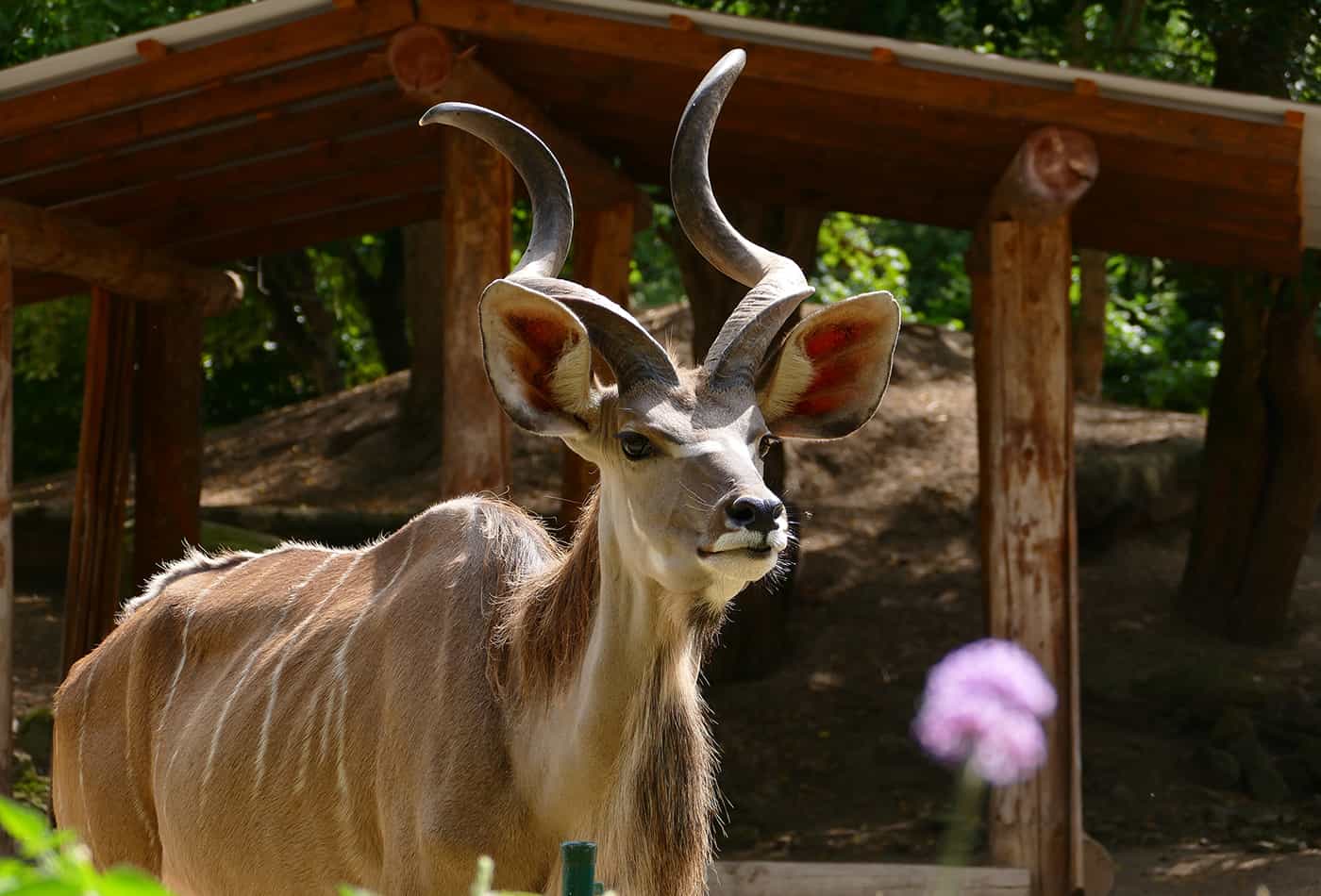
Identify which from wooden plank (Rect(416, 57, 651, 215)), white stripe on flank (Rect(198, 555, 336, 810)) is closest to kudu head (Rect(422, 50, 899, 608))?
white stripe on flank (Rect(198, 555, 336, 810))

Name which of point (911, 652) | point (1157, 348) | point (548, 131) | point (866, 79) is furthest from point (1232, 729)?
point (1157, 348)

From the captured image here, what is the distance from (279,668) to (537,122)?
3315 millimetres

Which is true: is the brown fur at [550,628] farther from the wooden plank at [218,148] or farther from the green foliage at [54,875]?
the wooden plank at [218,148]

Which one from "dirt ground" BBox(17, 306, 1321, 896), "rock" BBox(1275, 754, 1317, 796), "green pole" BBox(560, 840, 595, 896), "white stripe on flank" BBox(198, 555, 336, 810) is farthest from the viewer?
"rock" BBox(1275, 754, 1317, 796)

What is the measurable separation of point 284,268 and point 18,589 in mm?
4781

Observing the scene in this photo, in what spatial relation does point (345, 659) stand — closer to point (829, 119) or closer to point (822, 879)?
point (822, 879)

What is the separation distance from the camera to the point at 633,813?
3.26m

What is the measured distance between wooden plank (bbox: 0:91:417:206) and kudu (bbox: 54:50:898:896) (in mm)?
3160

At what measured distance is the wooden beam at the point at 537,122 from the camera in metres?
6.05

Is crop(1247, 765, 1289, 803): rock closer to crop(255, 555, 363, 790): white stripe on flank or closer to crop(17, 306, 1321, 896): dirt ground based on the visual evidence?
crop(17, 306, 1321, 896): dirt ground

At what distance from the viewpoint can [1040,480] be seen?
20.5 feet

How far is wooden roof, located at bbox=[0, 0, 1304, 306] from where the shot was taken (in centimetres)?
604

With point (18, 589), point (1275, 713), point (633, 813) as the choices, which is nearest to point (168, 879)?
point (633, 813)

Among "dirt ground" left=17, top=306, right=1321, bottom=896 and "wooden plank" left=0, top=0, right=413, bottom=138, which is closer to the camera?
"wooden plank" left=0, top=0, right=413, bottom=138
